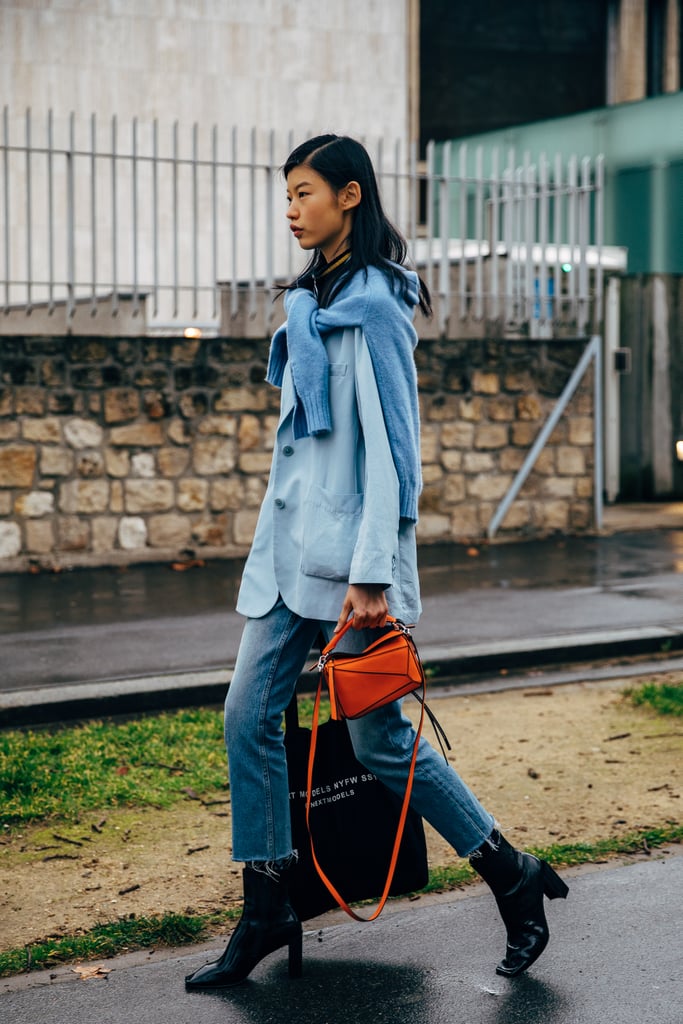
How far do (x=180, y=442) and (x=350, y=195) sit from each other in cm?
716

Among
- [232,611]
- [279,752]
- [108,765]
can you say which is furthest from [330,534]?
[232,611]

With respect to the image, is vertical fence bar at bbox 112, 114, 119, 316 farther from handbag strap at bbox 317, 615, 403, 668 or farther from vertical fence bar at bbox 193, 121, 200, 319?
handbag strap at bbox 317, 615, 403, 668

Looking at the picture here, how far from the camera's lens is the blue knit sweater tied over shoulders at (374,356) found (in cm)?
320

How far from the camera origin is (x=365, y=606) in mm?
3127

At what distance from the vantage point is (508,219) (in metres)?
11.4

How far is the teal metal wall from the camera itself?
14.5m

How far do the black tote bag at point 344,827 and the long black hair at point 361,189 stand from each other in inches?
43.1

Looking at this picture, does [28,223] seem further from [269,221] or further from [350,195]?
[350,195]

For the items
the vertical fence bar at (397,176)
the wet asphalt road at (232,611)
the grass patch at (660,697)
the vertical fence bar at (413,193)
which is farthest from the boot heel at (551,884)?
the vertical fence bar at (413,193)

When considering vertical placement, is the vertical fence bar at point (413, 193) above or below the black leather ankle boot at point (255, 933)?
above

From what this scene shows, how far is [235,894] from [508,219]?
836 cm

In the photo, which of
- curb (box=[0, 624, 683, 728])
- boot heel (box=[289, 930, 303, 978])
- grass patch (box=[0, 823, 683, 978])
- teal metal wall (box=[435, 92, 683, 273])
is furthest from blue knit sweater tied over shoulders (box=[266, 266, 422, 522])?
teal metal wall (box=[435, 92, 683, 273])

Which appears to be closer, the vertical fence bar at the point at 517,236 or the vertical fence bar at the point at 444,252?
the vertical fence bar at the point at 444,252

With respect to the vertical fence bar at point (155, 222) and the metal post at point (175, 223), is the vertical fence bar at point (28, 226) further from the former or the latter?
the metal post at point (175, 223)
